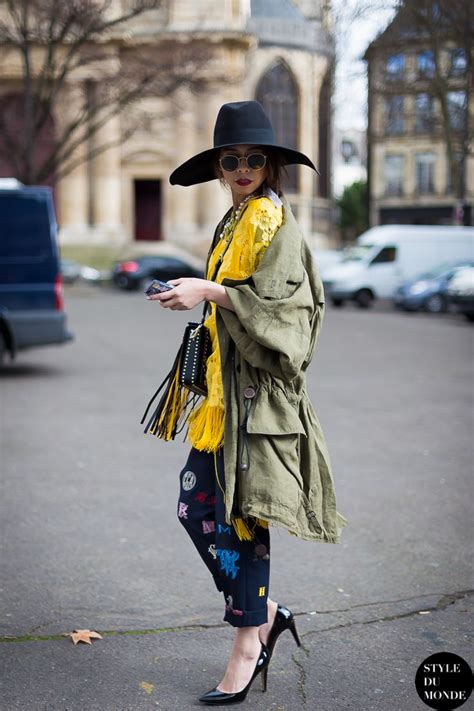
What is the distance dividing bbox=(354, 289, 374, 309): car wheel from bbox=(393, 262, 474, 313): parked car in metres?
1.95

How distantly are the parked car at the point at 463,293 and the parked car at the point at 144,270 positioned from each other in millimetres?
16916

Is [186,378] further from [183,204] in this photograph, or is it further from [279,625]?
[183,204]

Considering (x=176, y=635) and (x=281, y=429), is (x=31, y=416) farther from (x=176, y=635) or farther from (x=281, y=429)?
(x=281, y=429)

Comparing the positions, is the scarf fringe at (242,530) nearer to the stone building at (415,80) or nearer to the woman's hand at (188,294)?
the woman's hand at (188,294)

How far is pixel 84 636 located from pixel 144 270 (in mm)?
36880

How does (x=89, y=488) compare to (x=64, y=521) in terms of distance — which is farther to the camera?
(x=89, y=488)

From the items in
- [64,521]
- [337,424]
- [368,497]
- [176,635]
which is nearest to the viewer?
[176,635]

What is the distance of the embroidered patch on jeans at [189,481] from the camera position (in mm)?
3418

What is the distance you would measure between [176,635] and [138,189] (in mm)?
49348

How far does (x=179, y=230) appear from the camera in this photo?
51.4 m

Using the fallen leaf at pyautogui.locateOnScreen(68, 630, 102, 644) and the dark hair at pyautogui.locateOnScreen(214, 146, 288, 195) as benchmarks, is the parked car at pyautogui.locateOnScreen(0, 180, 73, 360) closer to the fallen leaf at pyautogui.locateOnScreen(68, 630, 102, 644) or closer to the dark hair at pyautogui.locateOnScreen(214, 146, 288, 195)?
the fallen leaf at pyautogui.locateOnScreen(68, 630, 102, 644)

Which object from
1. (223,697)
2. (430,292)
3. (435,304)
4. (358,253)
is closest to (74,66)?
(358,253)

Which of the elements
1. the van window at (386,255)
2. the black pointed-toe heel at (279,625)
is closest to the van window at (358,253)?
the van window at (386,255)

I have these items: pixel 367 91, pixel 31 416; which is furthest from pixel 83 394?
pixel 367 91
